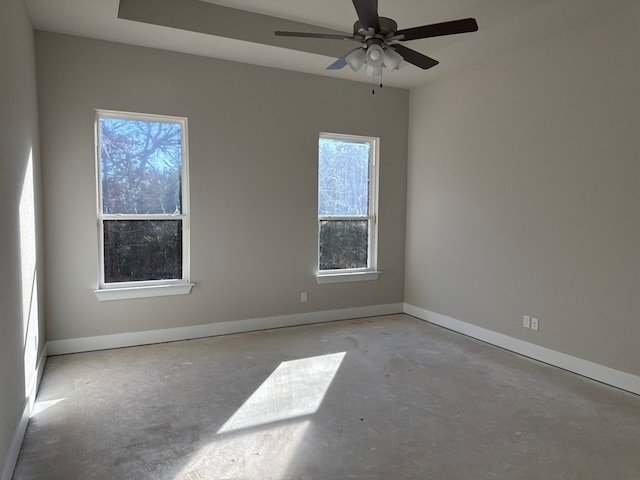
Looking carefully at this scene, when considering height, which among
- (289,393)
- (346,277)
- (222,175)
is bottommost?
(289,393)

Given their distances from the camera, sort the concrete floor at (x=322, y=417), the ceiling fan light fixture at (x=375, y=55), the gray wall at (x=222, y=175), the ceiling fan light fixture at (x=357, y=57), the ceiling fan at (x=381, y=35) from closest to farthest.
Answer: the concrete floor at (x=322, y=417) < the ceiling fan at (x=381, y=35) < the ceiling fan light fixture at (x=375, y=55) < the ceiling fan light fixture at (x=357, y=57) < the gray wall at (x=222, y=175)

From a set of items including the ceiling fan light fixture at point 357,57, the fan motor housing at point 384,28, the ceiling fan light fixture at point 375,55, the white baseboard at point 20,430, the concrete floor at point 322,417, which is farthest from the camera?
the ceiling fan light fixture at point 357,57

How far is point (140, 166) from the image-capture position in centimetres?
398

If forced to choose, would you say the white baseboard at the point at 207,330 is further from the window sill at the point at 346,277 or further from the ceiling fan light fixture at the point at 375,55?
the ceiling fan light fixture at the point at 375,55

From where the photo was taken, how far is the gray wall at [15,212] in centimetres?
203

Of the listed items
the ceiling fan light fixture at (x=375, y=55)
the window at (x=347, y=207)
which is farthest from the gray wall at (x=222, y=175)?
the ceiling fan light fixture at (x=375, y=55)

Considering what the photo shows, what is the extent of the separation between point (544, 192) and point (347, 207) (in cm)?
218

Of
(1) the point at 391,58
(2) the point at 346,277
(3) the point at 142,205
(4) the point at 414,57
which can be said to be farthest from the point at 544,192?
(3) the point at 142,205

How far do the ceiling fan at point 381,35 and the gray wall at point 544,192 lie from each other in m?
1.40

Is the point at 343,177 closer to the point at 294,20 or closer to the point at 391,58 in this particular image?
the point at 294,20

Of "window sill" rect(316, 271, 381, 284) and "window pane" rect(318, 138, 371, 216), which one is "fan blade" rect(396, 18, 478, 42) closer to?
"window pane" rect(318, 138, 371, 216)

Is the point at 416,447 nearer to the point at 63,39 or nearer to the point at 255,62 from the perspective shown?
the point at 255,62

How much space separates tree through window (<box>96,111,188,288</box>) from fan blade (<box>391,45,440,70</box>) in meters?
2.33

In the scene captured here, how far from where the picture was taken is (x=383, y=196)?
5.23 m
